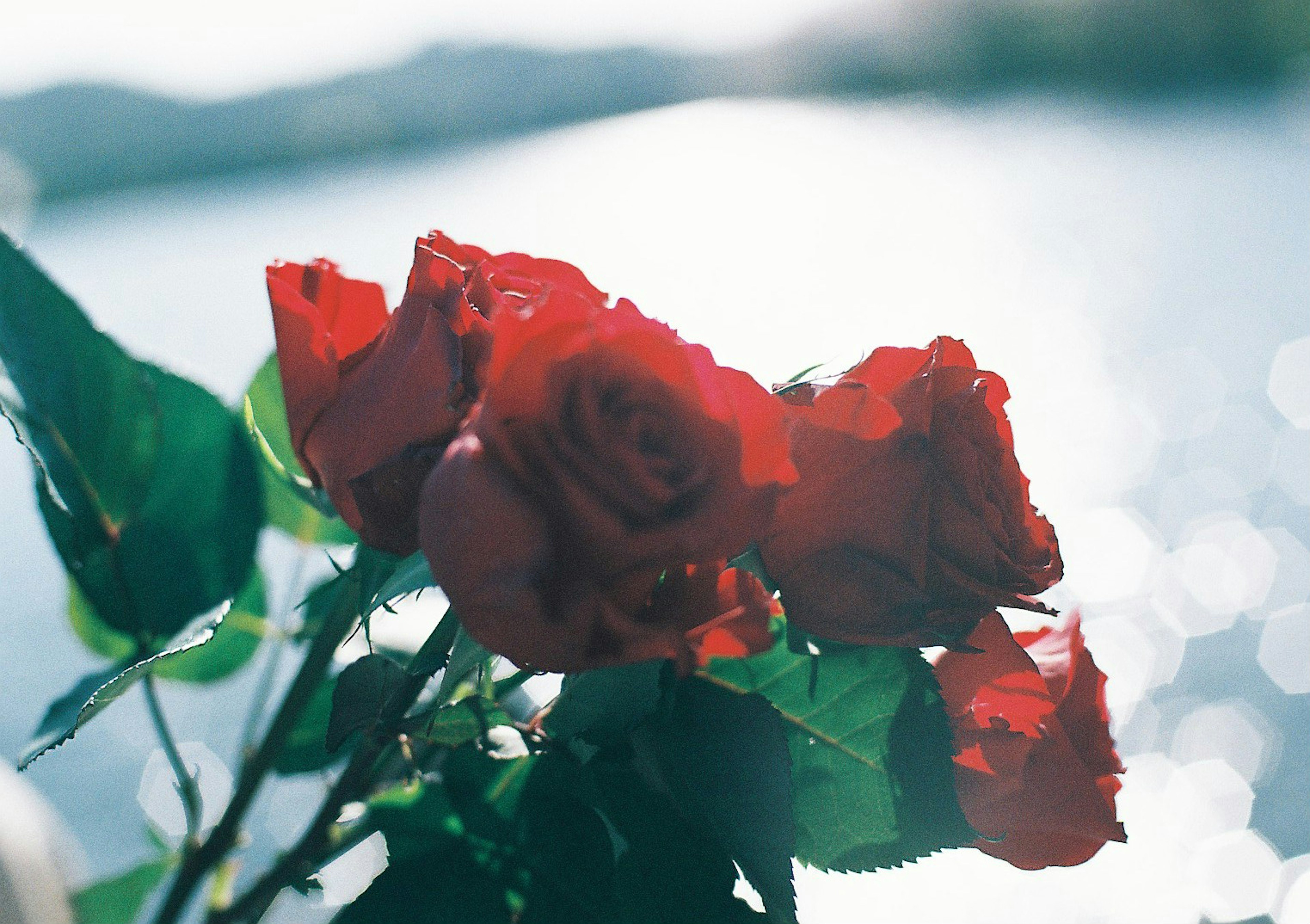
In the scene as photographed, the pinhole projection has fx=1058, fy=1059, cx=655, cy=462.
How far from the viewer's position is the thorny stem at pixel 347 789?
15 cm

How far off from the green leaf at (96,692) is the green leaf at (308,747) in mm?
30

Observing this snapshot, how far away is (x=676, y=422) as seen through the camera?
0.39 ft

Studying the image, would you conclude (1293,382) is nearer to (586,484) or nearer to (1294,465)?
(1294,465)

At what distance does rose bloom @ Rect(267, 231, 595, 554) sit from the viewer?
0.13m

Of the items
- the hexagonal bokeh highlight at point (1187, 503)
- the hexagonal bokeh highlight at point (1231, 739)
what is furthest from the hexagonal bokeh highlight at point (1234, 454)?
the hexagonal bokeh highlight at point (1231, 739)

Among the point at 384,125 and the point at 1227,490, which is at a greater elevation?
the point at 384,125

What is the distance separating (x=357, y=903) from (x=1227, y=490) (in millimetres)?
490

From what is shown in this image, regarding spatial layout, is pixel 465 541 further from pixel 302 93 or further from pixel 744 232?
pixel 302 93

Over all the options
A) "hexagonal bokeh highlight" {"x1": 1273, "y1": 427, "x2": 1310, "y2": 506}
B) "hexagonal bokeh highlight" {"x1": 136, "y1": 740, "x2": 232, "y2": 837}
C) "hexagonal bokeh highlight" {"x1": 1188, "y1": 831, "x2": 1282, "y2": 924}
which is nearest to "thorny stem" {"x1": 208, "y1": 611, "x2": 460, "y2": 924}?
"hexagonal bokeh highlight" {"x1": 136, "y1": 740, "x2": 232, "y2": 837}

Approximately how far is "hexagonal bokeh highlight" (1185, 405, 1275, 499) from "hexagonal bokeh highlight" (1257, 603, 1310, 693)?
0.09 metres

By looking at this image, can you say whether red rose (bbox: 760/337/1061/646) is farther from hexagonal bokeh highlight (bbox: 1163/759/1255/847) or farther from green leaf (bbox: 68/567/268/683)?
hexagonal bokeh highlight (bbox: 1163/759/1255/847)

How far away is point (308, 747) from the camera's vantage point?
231mm

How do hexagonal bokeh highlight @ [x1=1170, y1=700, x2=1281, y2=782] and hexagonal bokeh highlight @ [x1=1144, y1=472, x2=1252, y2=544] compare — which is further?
hexagonal bokeh highlight @ [x1=1144, y1=472, x2=1252, y2=544]

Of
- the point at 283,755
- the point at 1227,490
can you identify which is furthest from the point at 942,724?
the point at 1227,490
